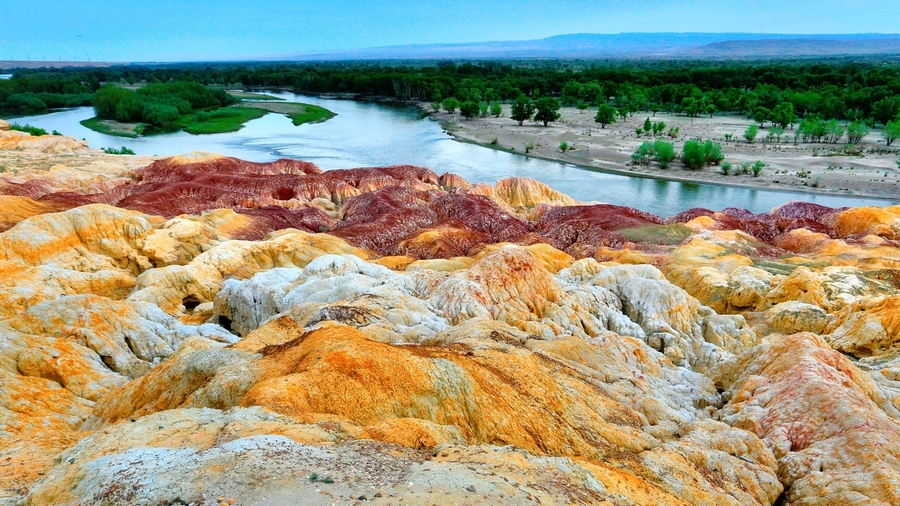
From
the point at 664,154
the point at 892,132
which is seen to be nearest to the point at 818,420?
the point at 664,154

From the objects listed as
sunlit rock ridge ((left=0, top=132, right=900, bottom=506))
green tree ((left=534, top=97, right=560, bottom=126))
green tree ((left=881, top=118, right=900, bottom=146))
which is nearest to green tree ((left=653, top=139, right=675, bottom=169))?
green tree ((left=881, top=118, right=900, bottom=146))

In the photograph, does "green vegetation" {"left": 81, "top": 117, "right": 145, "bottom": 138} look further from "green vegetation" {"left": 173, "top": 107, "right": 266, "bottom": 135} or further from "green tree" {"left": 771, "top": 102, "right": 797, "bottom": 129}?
"green tree" {"left": 771, "top": 102, "right": 797, "bottom": 129}

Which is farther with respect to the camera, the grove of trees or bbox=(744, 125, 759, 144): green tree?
the grove of trees

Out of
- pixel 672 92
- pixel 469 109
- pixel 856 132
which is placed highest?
pixel 672 92

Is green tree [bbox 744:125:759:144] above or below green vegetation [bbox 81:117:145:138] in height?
below

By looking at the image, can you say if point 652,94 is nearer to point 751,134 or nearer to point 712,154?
point 751,134

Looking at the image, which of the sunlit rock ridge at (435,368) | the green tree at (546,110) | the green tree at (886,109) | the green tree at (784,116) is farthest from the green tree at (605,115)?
the sunlit rock ridge at (435,368)

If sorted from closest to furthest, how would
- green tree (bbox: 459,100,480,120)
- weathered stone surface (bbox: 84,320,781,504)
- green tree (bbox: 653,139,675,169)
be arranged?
weathered stone surface (bbox: 84,320,781,504) → green tree (bbox: 653,139,675,169) → green tree (bbox: 459,100,480,120)
